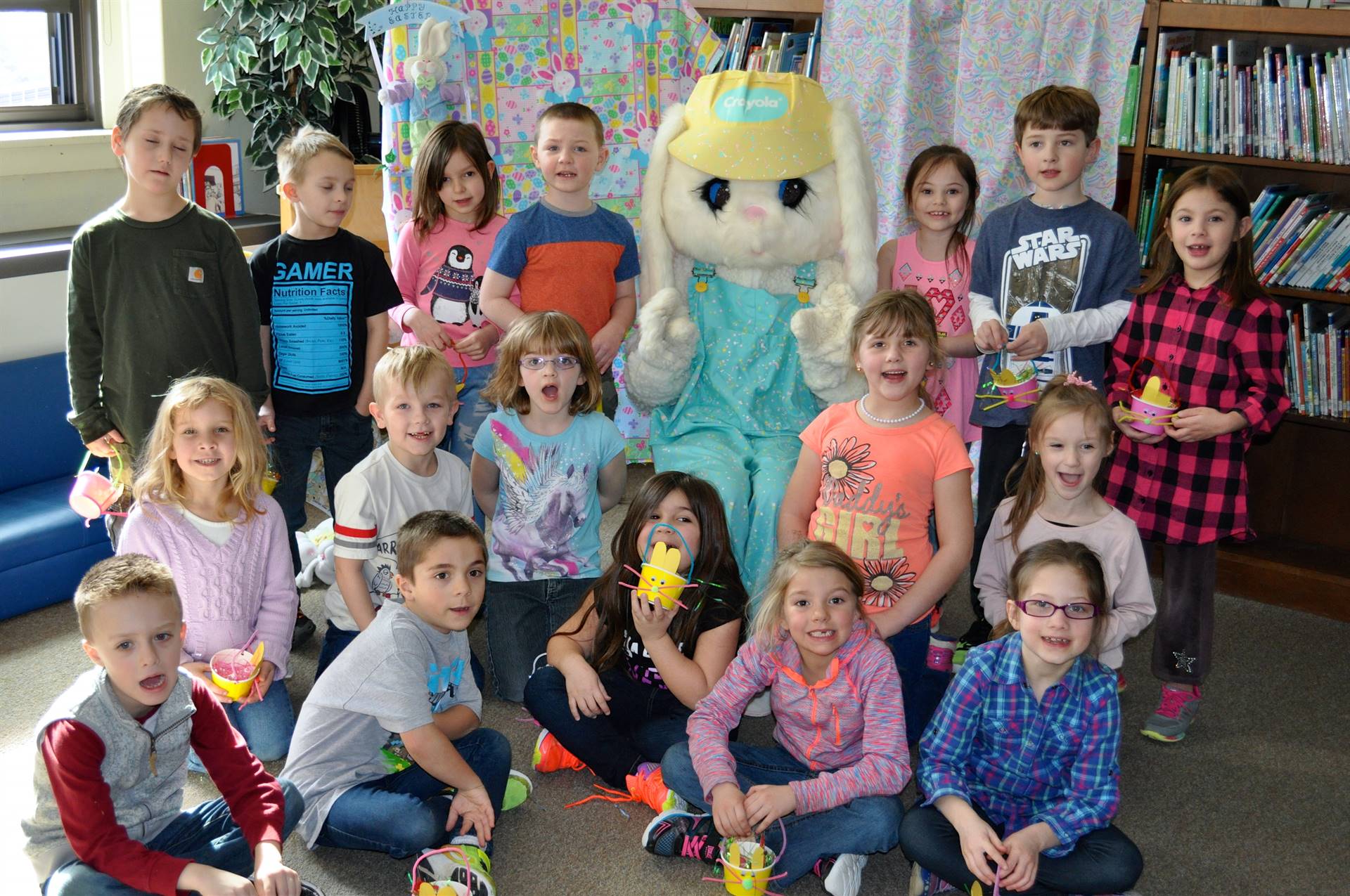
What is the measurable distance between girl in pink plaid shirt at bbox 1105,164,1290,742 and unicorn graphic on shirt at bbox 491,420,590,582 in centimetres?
115

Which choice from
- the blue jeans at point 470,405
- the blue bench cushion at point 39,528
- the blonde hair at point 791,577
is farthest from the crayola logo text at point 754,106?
the blue bench cushion at point 39,528

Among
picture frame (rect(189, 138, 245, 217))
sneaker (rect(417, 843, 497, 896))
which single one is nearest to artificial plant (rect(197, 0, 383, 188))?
picture frame (rect(189, 138, 245, 217))

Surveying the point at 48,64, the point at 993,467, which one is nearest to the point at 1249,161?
the point at 993,467

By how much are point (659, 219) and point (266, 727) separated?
1346 mm

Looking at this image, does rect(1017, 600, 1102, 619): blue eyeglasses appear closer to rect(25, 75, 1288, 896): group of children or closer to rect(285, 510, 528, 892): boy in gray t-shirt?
rect(25, 75, 1288, 896): group of children

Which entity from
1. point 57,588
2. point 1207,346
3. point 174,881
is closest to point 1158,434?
point 1207,346

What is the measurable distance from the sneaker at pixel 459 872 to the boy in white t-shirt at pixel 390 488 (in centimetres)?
60

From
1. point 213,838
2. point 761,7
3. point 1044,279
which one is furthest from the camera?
point 761,7

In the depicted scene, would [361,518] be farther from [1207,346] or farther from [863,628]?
[1207,346]

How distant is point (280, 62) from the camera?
439cm

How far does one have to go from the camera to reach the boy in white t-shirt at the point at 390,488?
2.40 metres

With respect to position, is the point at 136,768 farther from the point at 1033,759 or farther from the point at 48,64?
the point at 48,64

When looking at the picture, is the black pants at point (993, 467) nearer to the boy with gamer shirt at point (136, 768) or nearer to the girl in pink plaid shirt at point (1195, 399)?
the girl in pink plaid shirt at point (1195, 399)

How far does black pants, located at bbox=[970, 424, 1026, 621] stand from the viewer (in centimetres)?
278
